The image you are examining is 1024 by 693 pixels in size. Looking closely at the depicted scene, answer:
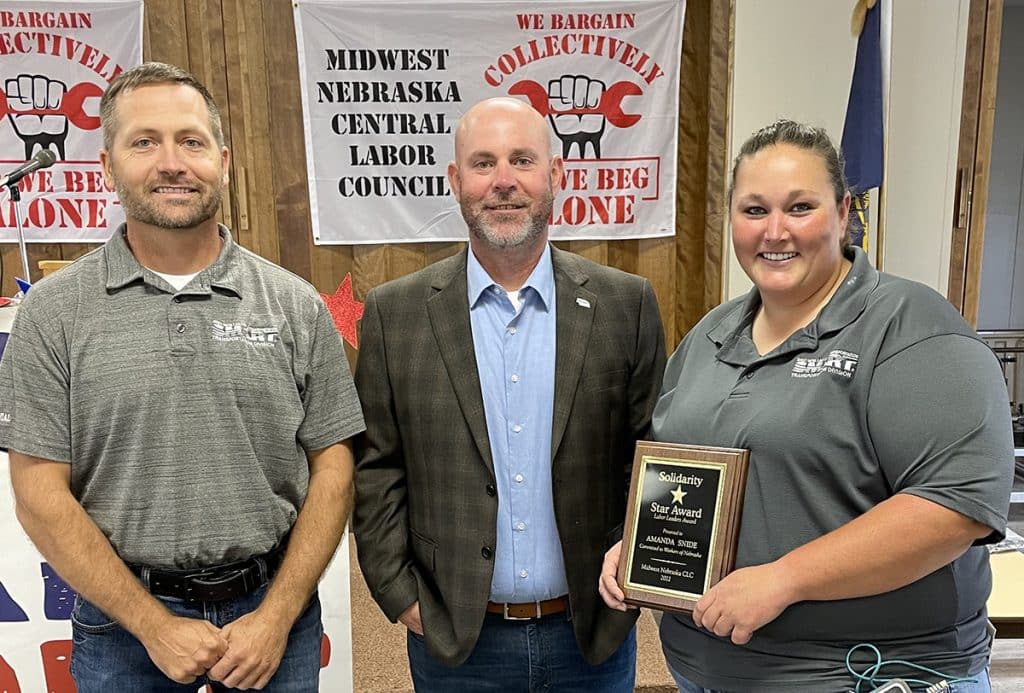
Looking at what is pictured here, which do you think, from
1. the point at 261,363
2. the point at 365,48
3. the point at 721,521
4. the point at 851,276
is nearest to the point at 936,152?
the point at 365,48

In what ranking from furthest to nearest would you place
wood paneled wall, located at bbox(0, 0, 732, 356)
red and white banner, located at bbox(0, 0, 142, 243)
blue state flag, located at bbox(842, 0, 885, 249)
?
1. wood paneled wall, located at bbox(0, 0, 732, 356)
2. red and white banner, located at bbox(0, 0, 142, 243)
3. blue state flag, located at bbox(842, 0, 885, 249)

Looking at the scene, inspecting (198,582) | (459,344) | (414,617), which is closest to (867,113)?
(459,344)

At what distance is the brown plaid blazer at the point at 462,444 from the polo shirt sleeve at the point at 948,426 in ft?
1.84

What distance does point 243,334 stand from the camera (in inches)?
53.8

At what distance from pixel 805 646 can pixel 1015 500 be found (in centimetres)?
402

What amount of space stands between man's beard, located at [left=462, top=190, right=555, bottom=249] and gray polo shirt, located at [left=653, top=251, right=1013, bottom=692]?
19.6 inches

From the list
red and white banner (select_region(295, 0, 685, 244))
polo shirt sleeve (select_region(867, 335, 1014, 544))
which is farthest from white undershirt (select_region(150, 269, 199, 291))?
red and white banner (select_region(295, 0, 685, 244))

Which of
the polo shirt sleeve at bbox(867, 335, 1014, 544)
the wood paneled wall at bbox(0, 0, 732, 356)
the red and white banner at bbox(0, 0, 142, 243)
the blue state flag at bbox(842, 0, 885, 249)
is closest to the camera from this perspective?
the polo shirt sleeve at bbox(867, 335, 1014, 544)

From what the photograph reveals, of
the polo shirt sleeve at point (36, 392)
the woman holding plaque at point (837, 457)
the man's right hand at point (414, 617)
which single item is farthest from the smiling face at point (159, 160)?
the woman holding plaque at point (837, 457)

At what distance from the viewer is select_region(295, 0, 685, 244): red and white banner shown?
3.30 meters

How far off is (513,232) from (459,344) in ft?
0.79

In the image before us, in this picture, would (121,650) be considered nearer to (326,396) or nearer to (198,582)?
(198,582)

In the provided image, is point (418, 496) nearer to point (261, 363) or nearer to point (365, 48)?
point (261, 363)

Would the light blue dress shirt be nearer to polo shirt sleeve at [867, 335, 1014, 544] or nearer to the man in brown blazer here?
the man in brown blazer
